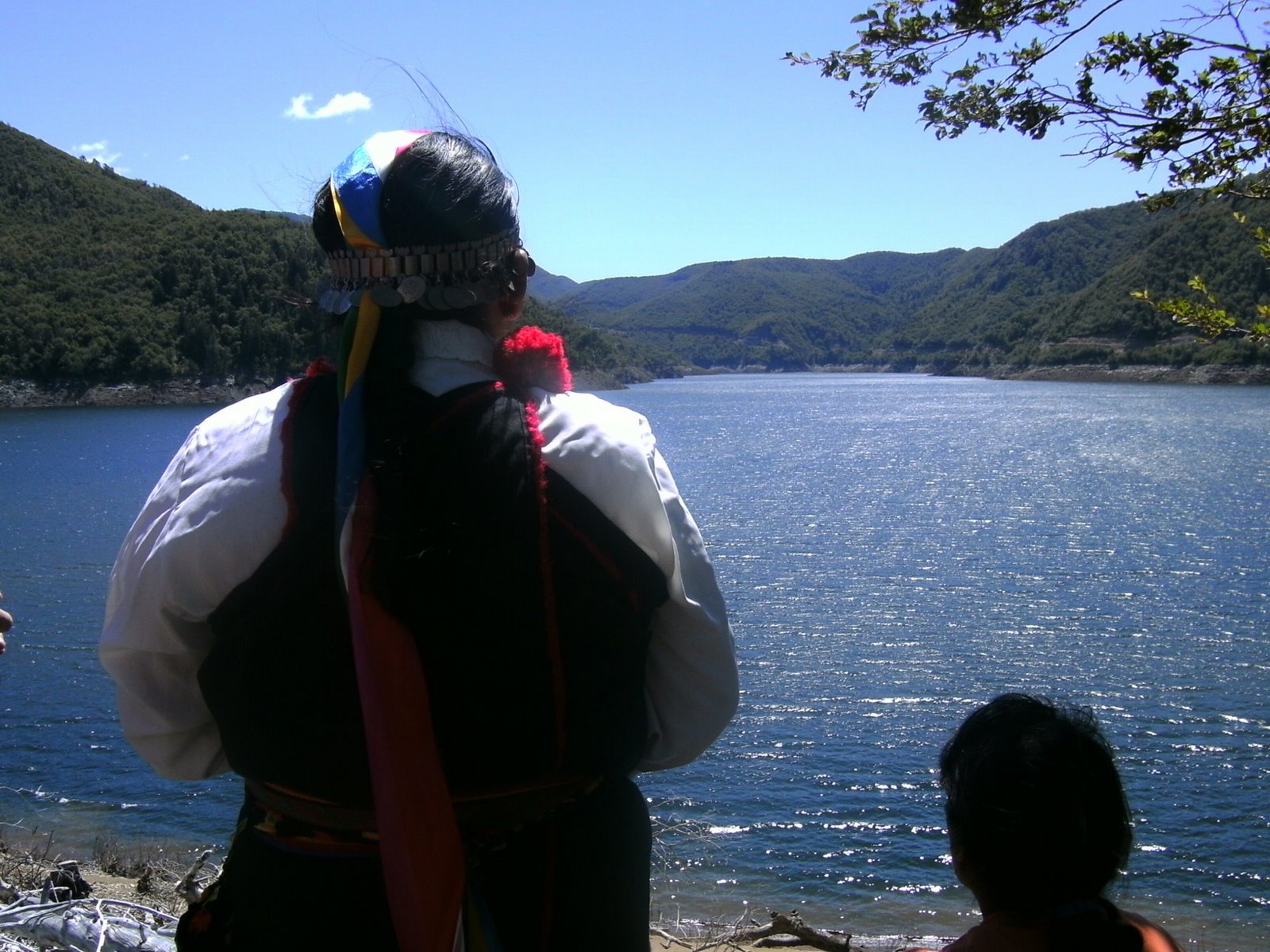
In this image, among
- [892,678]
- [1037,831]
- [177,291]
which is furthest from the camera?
[177,291]

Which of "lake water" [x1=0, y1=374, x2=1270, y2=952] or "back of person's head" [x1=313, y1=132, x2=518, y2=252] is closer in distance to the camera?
"back of person's head" [x1=313, y1=132, x2=518, y2=252]

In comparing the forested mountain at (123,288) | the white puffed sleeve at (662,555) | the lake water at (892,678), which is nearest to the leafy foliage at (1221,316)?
the white puffed sleeve at (662,555)

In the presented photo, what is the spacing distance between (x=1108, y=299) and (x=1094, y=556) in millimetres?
108133

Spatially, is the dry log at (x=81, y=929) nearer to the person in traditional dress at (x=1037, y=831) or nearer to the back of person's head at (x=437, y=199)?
the person in traditional dress at (x=1037, y=831)

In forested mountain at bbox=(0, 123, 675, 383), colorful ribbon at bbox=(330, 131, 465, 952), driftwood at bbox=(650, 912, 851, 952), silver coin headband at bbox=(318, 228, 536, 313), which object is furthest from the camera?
forested mountain at bbox=(0, 123, 675, 383)

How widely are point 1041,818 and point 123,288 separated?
108722mm

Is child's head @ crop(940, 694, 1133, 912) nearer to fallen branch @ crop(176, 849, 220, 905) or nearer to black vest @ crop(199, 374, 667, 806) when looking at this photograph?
black vest @ crop(199, 374, 667, 806)

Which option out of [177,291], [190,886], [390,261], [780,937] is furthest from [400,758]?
[177,291]

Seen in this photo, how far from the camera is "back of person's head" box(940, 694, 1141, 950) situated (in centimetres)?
176

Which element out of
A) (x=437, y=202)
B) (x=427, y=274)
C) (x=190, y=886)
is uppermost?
(x=437, y=202)

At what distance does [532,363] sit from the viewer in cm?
158

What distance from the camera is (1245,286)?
78500mm

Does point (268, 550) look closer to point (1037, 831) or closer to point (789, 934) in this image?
point (1037, 831)

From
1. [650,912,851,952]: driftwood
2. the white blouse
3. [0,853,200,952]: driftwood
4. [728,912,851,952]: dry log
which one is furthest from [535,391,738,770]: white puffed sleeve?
[728,912,851,952]: dry log
